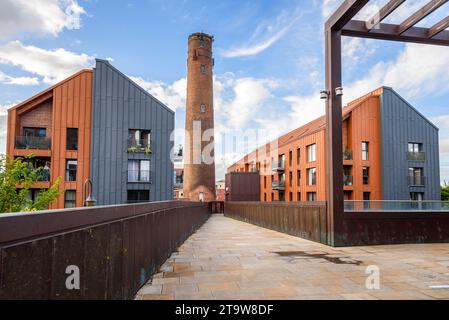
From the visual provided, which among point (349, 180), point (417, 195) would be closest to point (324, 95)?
point (349, 180)

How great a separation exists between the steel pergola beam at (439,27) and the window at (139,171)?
70.7 ft

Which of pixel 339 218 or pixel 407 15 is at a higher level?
pixel 407 15

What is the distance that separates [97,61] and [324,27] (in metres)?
20.8

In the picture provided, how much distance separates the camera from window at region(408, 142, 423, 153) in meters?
33.2

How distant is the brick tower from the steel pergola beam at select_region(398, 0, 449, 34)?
108 ft

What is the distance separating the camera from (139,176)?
2697cm

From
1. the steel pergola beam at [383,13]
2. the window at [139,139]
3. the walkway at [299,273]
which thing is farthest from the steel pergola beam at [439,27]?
the window at [139,139]

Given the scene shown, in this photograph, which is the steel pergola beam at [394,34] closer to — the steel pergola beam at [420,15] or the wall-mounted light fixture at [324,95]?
the steel pergola beam at [420,15]

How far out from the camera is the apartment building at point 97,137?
25.8 metres

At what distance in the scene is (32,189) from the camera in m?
26.0

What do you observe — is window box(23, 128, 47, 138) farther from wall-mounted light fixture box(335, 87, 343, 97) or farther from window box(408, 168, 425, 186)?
window box(408, 168, 425, 186)
